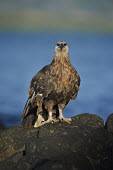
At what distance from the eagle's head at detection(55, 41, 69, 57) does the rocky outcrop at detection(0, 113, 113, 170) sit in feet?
5.11

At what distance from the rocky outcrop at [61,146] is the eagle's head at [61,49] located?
5.11ft

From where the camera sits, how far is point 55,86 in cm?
884

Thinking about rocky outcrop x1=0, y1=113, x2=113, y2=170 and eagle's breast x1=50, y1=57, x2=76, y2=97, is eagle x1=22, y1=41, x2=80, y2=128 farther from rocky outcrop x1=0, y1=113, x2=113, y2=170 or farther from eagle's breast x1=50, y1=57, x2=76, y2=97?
rocky outcrop x1=0, y1=113, x2=113, y2=170

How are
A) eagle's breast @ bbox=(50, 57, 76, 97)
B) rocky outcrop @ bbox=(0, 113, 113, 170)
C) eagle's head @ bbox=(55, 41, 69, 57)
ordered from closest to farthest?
1. rocky outcrop @ bbox=(0, 113, 113, 170)
2. eagle's breast @ bbox=(50, 57, 76, 97)
3. eagle's head @ bbox=(55, 41, 69, 57)

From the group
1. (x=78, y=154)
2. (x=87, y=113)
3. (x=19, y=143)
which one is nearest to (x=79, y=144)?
(x=78, y=154)

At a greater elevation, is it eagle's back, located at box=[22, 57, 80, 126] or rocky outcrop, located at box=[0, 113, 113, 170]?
eagle's back, located at box=[22, 57, 80, 126]

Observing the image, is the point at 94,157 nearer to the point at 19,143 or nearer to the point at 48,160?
the point at 48,160

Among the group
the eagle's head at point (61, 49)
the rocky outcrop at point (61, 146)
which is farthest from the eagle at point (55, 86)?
the rocky outcrop at point (61, 146)

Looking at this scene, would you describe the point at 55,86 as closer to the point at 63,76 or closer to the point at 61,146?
the point at 63,76

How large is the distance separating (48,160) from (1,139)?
88.6 inches

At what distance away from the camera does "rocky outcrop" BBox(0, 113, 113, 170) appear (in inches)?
257

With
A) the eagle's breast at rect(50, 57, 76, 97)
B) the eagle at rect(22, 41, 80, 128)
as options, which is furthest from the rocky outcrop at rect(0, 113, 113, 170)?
the eagle's breast at rect(50, 57, 76, 97)

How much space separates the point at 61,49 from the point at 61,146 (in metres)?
2.64

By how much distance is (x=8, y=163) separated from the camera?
728cm
